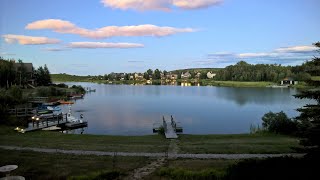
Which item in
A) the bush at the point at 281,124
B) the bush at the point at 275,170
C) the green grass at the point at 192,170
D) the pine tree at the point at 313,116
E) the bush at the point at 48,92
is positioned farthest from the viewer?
the bush at the point at 48,92

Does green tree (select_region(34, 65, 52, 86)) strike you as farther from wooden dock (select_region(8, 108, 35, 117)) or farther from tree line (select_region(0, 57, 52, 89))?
wooden dock (select_region(8, 108, 35, 117))

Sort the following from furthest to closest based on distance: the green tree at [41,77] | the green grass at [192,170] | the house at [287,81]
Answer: the house at [287,81]
the green tree at [41,77]
the green grass at [192,170]

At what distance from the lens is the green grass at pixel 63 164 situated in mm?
14047

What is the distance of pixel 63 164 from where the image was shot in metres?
15.9

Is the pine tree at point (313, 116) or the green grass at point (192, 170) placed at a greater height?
the pine tree at point (313, 116)

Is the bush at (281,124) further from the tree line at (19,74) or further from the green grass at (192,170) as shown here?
the tree line at (19,74)

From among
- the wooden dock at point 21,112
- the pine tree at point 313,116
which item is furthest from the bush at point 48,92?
the pine tree at point 313,116

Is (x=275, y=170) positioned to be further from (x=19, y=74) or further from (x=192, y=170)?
(x=19, y=74)

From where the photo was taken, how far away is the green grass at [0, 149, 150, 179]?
1405 centimetres

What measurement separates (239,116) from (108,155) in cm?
4046

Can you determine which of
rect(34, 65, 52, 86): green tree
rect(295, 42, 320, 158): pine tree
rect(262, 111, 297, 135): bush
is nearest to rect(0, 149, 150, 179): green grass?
rect(295, 42, 320, 158): pine tree

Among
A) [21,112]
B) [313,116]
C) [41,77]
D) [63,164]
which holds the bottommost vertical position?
[21,112]

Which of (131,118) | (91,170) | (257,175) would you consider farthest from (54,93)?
(257,175)

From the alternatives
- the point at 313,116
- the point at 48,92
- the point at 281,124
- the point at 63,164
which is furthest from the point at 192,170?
the point at 48,92
